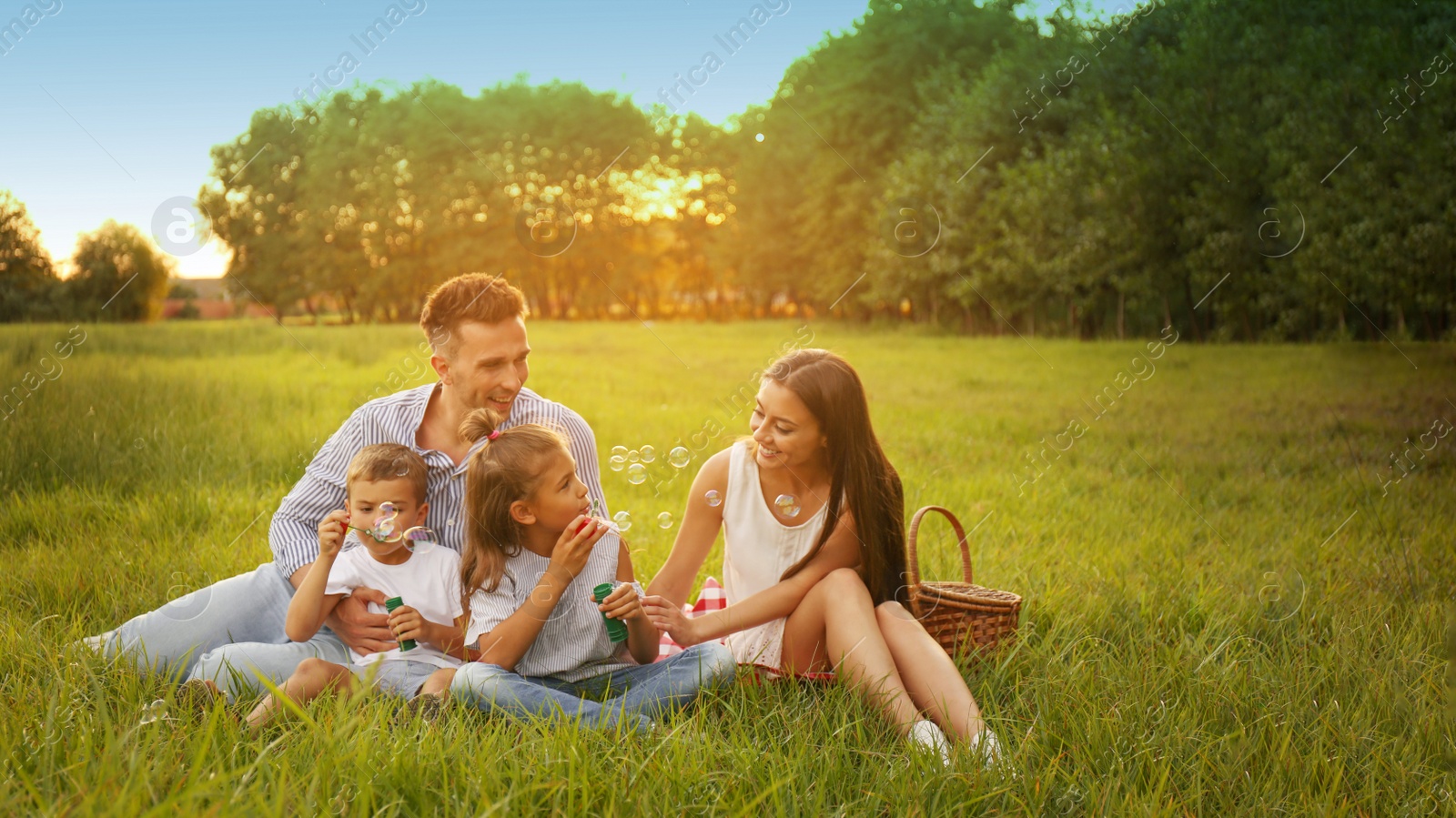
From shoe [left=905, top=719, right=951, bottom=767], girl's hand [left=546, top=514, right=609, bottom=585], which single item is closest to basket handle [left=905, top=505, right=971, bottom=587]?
shoe [left=905, top=719, right=951, bottom=767]

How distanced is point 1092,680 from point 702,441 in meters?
5.67

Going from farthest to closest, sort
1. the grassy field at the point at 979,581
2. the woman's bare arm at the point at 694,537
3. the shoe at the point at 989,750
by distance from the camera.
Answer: the woman's bare arm at the point at 694,537 → the shoe at the point at 989,750 → the grassy field at the point at 979,581

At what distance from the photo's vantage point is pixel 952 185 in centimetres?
2586

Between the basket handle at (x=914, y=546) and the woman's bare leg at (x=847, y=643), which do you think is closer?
the woman's bare leg at (x=847, y=643)

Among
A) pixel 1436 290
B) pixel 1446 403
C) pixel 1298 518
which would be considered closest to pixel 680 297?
pixel 1436 290

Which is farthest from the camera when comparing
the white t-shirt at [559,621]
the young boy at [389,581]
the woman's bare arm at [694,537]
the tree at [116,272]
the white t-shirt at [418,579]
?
the tree at [116,272]

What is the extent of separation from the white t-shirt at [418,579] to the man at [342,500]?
4cm

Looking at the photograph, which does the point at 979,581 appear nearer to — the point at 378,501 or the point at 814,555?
the point at 814,555

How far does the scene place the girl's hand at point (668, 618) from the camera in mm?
3232

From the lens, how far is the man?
3393mm

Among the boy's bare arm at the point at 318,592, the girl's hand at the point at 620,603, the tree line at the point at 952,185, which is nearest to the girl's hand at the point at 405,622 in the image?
the boy's bare arm at the point at 318,592

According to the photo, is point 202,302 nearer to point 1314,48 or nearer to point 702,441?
point 702,441

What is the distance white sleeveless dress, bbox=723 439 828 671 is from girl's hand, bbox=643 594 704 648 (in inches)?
16.5

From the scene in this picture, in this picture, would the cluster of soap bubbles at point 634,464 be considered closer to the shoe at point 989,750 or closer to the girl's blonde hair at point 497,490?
the girl's blonde hair at point 497,490
